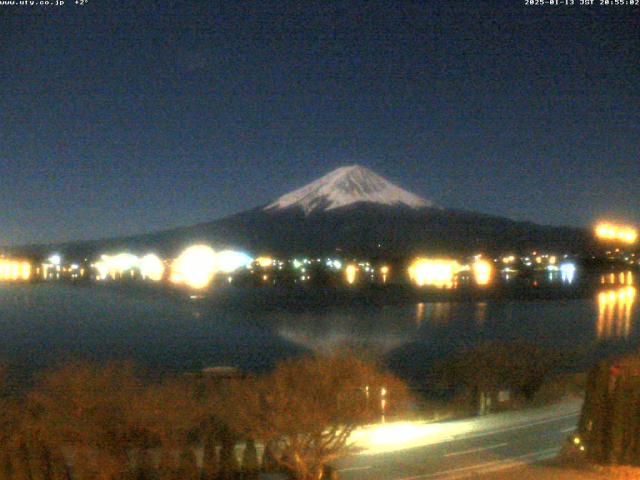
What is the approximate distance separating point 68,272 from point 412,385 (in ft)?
156

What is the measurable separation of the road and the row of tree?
0.99 meters

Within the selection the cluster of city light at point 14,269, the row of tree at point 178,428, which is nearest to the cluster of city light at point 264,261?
the cluster of city light at point 14,269

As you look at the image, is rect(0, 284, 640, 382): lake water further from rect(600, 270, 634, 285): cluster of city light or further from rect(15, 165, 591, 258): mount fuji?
rect(15, 165, 591, 258): mount fuji

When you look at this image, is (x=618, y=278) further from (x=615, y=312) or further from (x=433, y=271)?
(x=615, y=312)

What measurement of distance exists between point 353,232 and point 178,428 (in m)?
70.7

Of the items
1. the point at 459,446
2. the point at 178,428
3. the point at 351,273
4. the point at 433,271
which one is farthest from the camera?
the point at 433,271

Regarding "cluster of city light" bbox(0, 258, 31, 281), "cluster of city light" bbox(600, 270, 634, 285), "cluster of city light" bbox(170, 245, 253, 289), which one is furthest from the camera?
"cluster of city light" bbox(0, 258, 31, 281)

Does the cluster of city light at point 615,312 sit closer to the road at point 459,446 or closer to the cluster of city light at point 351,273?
the road at point 459,446

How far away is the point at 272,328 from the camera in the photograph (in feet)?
105

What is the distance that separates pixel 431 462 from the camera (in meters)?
10.4

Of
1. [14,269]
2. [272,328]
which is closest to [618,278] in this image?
[272,328]

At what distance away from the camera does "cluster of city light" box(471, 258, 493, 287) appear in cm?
5386

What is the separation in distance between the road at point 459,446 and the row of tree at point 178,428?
3.26 feet

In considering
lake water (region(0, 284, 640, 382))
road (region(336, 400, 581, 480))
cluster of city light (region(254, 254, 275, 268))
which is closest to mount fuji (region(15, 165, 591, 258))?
cluster of city light (region(254, 254, 275, 268))
